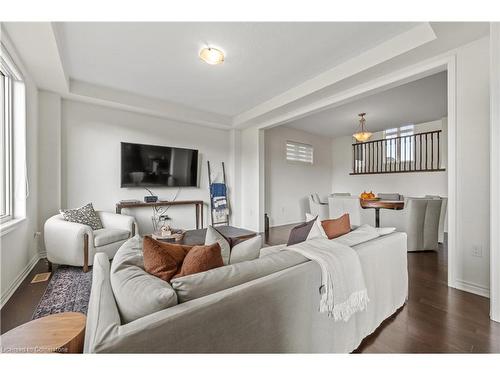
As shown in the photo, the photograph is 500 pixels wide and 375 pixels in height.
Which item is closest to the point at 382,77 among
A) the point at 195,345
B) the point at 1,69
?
the point at 195,345

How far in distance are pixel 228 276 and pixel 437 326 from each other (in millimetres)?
1696

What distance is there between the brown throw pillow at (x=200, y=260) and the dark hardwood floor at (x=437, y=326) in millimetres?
1093

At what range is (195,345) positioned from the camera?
75 centimetres

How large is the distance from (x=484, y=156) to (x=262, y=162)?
3372mm

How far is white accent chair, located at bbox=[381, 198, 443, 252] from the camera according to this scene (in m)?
3.41

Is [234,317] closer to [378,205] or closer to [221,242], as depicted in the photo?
[221,242]

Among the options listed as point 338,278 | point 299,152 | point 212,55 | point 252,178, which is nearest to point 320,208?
point 252,178

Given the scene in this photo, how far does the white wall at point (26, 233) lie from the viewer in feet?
6.63

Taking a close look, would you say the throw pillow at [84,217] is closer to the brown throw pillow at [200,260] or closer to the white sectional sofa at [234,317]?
the white sectional sofa at [234,317]

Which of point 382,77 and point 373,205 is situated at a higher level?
point 382,77

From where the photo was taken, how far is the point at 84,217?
2943 millimetres

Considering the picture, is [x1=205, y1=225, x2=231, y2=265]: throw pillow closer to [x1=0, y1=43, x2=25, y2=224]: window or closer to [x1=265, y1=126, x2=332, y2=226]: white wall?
[x1=0, y1=43, x2=25, y2=224]: window

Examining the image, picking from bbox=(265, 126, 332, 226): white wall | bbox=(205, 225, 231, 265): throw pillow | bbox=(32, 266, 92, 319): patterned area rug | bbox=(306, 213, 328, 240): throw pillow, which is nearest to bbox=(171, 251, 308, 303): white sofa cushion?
bbox=(205, 225, 231, 265): throw pillow

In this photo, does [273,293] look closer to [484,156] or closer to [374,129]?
[484,156]
